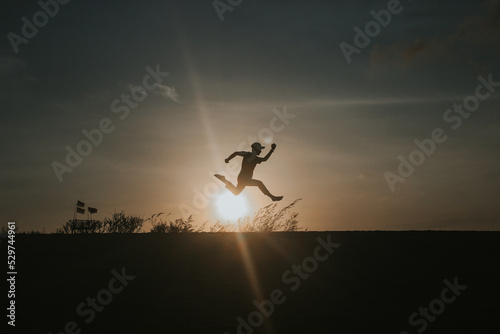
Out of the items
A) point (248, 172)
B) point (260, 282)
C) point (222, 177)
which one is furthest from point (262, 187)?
point (260, 282)

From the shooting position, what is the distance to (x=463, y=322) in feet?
21.0

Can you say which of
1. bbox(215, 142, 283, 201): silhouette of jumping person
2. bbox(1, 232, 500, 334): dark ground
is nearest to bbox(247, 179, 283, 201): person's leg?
bbox(215, 142, 283, 201): silhouette of jumping person

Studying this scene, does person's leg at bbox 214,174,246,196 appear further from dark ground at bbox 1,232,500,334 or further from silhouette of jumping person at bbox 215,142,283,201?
dark ground at bbox 1,232,500,334

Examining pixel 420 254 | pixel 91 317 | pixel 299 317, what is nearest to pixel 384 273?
pixel 420 254

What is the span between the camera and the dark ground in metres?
6.34

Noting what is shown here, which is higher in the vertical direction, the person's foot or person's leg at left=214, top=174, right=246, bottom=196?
the person's foot

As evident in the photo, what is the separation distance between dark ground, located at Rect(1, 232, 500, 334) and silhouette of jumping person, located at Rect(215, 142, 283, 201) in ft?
8.31

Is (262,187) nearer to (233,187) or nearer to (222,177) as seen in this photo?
(233,187)

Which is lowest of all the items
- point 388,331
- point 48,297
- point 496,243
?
point 388,331

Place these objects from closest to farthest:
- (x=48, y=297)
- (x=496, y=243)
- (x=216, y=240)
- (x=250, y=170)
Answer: (x=48, y=297) → (x=496, y=243) → (x=216, y=240) → (x=250, y=170)

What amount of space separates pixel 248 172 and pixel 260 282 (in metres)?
6.55

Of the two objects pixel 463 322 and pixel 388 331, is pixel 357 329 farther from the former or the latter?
pixel 463 322

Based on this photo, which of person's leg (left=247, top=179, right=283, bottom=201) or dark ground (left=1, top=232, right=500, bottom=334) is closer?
dark ground (left=1, top=232, right=500, bottom=334)

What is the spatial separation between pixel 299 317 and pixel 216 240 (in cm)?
560
